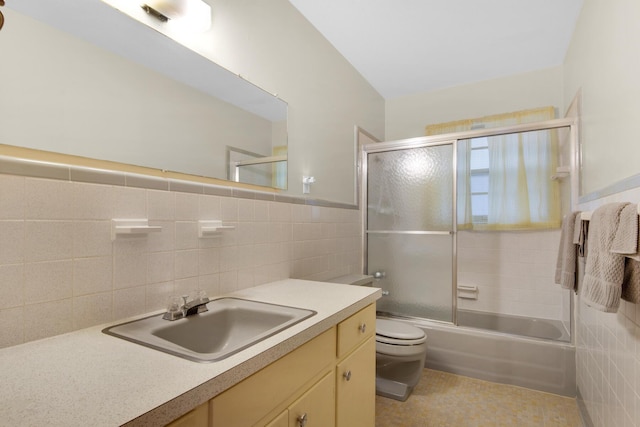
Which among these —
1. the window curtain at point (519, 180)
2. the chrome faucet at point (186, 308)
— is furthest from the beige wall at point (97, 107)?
the window curtain at point (519, 180)

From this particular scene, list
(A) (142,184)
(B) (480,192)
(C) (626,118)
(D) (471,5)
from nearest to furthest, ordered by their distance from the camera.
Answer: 1. (A) (142,184)
2. (C) (626,118)
3. (D) (471,5)
4. (B) (480,192)

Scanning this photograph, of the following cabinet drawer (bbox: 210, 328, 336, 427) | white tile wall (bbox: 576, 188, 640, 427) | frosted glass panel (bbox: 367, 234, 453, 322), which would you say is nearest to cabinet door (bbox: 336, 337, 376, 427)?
cabinet drawer (bbox: 210, 328, 336, 427)

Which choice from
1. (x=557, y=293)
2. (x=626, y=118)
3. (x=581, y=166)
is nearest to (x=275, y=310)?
(x=626, y=118)

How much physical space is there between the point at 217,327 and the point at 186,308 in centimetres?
16

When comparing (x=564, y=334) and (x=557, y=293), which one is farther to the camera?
(x=557, y=293)

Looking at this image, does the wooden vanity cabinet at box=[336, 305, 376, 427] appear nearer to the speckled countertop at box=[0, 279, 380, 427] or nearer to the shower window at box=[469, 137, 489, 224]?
the speckled countertop at box=[0, 279, 380, 427]

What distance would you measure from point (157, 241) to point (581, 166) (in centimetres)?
251

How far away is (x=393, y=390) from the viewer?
2.03 metres

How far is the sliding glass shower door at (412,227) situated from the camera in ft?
8.13

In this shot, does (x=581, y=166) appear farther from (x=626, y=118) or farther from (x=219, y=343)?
(x=219, y=343)

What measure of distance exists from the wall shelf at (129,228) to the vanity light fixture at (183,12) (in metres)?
A: 0.81

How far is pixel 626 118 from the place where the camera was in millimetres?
1208

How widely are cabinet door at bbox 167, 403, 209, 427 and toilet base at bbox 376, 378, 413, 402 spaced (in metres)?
1.72

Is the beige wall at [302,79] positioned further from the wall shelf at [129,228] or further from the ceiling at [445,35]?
the wall shelf at [129,228]
